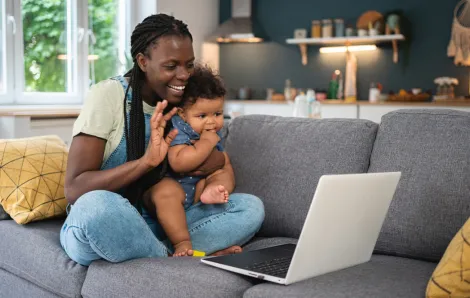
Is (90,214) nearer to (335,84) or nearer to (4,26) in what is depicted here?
(4,26)

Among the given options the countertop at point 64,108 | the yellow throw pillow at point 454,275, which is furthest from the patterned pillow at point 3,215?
the countertop at point 64,108

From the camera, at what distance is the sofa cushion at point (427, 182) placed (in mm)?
1761

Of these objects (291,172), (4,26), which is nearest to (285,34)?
(4,26)

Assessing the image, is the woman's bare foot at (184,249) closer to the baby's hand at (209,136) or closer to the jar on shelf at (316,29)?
the baby's hand at (209,136)

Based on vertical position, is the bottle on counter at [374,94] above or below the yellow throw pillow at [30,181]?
above

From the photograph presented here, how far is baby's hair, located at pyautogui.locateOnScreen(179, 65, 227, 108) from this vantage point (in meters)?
1.97

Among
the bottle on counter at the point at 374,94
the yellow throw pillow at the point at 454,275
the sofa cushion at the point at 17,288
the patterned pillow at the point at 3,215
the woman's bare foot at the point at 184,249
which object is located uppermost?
the bottle on counter at the point at 374,94

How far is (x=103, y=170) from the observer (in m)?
1.87

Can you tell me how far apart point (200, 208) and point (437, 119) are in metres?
0.81

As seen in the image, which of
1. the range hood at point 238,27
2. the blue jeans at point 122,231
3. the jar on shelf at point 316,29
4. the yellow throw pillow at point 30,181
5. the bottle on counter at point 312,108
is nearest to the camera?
the blue jeans at point 122,231

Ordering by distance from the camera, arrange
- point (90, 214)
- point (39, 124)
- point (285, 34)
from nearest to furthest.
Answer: point (90, 214) → point (39, 124) → point (285, 34)

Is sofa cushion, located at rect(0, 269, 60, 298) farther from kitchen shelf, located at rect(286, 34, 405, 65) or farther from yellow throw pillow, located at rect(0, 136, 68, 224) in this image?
kitchen shelf, located at rect(286, 34, 405, 65)

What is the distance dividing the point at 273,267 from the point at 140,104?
73 cm

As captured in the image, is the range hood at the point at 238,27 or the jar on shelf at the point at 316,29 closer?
the jar on shelf at the point at 316,29
